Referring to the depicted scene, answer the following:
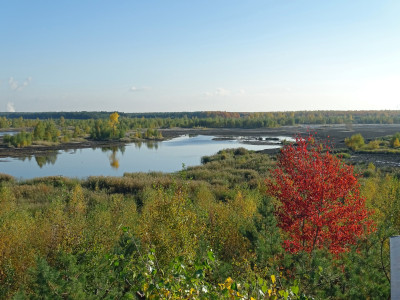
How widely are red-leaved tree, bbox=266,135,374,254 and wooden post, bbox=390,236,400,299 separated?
10360 mm

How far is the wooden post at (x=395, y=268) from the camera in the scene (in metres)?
4.19

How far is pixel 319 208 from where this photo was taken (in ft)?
51.3

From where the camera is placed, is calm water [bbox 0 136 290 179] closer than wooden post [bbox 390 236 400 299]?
No

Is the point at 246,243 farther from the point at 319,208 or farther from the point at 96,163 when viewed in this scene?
the point at 96,163

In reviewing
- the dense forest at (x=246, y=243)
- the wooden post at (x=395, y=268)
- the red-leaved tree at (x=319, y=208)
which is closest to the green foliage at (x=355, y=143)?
the dense forest at (x=246, y=243)

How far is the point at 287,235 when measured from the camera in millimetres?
17703

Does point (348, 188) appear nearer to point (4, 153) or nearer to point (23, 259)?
point (23, 259)

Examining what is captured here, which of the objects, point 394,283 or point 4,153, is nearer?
point 394,283

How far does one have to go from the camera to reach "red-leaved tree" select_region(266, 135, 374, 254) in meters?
15.5

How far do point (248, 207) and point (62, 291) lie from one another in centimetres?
1668

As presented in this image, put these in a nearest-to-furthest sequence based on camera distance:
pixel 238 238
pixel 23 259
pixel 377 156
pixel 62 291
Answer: pixel 62 291 → pixel 23 259 → pixel 238 238 → pixel 377 156

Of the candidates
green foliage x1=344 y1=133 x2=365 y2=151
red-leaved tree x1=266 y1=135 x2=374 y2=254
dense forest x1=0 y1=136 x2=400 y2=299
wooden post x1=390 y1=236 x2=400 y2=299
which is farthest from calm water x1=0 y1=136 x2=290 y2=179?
wooden post x1=390 y1=236 x2=400 y2=299

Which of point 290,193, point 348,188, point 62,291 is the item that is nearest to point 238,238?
point 290,193

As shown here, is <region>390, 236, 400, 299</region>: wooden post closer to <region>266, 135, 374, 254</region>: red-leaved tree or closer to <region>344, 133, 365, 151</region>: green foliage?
<region>266, 135, 374, 254</region>: red-leaved tree
